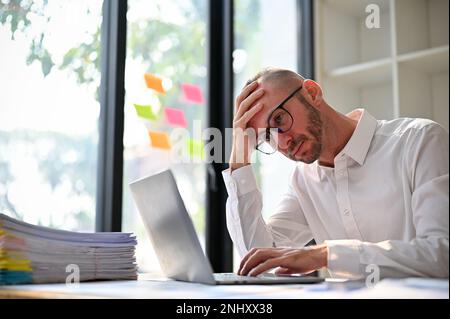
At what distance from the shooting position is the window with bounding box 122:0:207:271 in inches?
89.7

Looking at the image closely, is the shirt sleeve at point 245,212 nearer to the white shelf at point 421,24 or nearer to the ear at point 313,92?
the ear at point 313,92

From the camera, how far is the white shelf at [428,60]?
8.39ft

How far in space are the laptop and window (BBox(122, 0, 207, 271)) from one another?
917mm

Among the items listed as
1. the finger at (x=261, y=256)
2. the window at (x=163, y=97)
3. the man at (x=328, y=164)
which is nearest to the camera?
the finger at (x=261, y=256)

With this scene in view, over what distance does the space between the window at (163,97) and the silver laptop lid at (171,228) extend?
2.98ft

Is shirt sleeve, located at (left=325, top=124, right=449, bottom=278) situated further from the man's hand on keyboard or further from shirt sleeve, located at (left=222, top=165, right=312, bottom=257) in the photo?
shirt sleeve, located at (left=222, top=165, right=312, bottom=257)

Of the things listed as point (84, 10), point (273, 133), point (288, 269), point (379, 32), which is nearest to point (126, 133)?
point (84, 10)

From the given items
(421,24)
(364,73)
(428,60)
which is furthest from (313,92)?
(421,24)

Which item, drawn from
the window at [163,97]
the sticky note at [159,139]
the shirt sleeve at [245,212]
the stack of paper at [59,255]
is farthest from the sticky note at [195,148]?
the stack of paper at [59,255]

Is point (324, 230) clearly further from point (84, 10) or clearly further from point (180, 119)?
point (84, 10)

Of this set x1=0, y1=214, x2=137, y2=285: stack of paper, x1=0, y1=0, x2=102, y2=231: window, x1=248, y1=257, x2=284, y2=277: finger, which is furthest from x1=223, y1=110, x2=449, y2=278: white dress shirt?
x1=0, y1=0, x2=102, y2=231: window

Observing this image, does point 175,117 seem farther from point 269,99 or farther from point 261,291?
point 261,291

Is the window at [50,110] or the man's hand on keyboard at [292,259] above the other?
the window at [50,110]

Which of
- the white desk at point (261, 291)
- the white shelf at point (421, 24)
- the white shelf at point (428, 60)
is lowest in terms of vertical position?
the white desk at point (261, 291)
